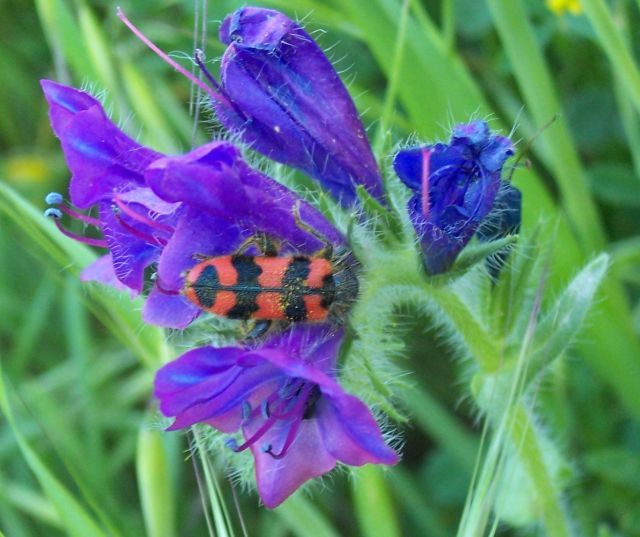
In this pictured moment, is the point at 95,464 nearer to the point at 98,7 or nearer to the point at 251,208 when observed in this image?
the point at 251,208

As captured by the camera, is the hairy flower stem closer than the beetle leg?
No

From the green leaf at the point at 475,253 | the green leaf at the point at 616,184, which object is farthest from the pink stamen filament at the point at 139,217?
the green leaf at the point at 616,184

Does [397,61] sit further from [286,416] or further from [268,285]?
[286,416]

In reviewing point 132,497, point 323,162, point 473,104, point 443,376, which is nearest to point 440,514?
point 443,376

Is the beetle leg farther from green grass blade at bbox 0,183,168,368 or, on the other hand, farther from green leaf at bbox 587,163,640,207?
green leaf at bbox 587,163,640,207

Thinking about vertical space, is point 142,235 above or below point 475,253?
above

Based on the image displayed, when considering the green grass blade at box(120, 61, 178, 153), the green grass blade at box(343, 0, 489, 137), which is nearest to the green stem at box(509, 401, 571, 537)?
the green grass blade at box(343, 0, 489, 137)

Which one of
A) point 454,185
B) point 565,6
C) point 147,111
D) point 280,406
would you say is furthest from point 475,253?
point 147,111
